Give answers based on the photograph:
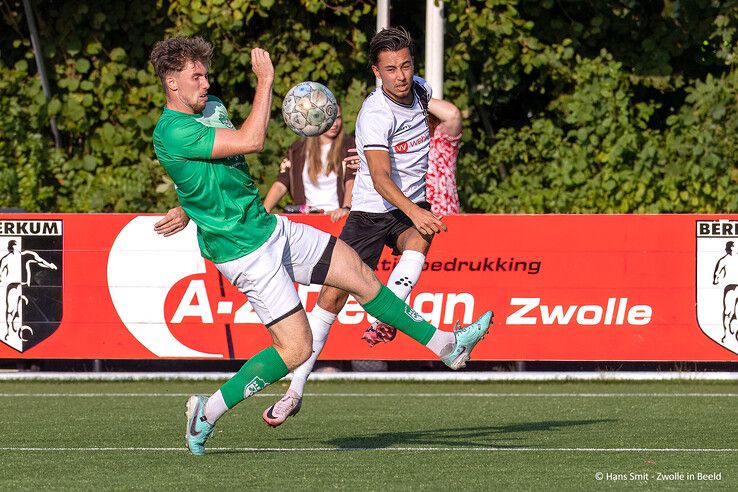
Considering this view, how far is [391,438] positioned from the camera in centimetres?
743

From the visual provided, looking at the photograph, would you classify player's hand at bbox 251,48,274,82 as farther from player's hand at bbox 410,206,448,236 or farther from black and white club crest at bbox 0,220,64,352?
black and white club crest at bbox 0,220,64,352

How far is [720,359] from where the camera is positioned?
34.5 ft

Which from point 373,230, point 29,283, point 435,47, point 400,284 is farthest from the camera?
point 435,47

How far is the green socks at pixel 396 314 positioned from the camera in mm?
6777

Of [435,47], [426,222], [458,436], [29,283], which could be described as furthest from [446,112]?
[435,47]

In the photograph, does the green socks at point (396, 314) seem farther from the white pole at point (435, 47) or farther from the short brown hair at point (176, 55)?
the white pole at point (435, 47)

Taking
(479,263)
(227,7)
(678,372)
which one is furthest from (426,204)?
(227,7)

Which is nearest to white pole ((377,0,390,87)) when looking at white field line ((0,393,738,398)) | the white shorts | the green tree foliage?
the green tree foliage

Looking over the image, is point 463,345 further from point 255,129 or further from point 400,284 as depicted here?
point 255,129

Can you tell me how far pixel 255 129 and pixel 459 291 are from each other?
4795 millimetres

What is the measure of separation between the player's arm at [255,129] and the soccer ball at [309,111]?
37.0 inches

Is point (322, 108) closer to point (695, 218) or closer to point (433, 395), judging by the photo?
point (433, 395)

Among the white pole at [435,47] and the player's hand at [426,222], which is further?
the white pole at [435,47]

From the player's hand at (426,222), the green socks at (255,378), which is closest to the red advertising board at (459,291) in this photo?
the player's hand at (426,222)
